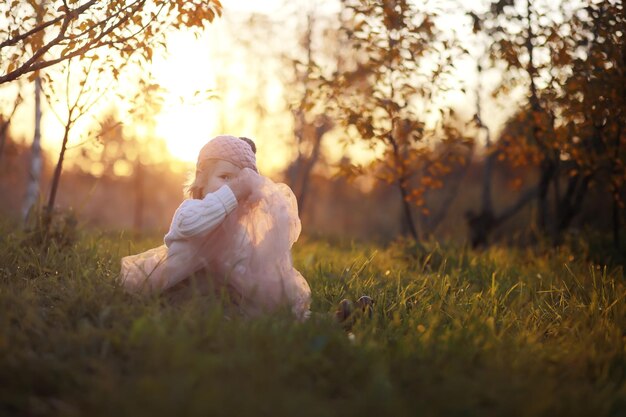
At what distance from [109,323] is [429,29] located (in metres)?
4.57

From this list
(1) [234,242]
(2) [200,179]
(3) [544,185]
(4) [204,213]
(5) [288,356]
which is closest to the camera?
(5) [288,356]

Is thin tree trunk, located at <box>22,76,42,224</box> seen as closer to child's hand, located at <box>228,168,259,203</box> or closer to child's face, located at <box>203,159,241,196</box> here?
child's face, located at <box>203,159,241,196</box>

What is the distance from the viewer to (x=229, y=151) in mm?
3830

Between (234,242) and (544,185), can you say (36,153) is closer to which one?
(234,242)

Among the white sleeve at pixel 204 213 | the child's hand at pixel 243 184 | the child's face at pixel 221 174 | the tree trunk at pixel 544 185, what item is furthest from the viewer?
the tree trunk at pixel 544 185

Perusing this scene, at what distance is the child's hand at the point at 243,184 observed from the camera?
12.2 feet

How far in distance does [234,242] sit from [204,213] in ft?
1.05

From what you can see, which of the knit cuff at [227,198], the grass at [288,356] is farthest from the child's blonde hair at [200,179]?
the grass at [288,356]

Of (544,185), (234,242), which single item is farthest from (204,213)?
(544,185)

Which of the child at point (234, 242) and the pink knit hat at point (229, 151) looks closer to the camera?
the child at point (234, 242)

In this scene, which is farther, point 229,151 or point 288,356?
point 229,151

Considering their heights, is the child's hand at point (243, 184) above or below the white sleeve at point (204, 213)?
above

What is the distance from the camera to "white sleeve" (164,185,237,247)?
11.5ft

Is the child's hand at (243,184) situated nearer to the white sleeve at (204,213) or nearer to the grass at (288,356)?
the white sleeve at (204,213)
